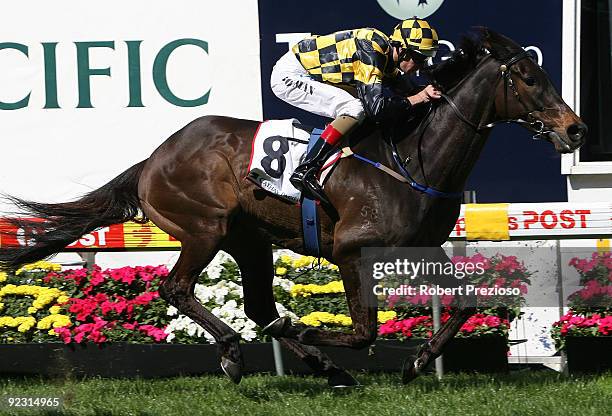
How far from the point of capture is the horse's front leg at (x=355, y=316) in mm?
5445

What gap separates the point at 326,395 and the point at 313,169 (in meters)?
1.13

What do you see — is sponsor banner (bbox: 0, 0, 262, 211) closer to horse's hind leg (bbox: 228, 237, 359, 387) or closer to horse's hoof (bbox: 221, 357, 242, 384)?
horse's hind leg (bbox: 228, 237, 359, 387)

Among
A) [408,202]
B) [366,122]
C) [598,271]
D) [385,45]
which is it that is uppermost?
[385,45]

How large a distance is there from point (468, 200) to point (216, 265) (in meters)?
1.99

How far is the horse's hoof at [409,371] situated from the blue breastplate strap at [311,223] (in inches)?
28.8

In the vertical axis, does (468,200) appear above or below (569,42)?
below

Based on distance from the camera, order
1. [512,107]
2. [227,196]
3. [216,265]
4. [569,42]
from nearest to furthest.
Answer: [512,107] → [227,196] → [216,265] → [569,42]

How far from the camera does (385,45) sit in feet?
17.8

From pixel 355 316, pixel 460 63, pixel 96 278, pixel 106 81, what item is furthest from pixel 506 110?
pixel 106 81

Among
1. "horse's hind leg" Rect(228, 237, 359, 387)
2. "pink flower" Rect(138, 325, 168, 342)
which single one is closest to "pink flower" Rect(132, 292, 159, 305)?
"pink flower" Rect(138, 325, 168, 342)

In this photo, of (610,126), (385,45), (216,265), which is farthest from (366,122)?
(610,126)

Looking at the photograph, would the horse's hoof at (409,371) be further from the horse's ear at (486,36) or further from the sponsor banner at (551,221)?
the horse's ear at (486,36)

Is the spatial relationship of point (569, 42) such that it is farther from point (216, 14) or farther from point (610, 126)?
point (216, 14)

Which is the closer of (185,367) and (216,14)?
(185,367)
